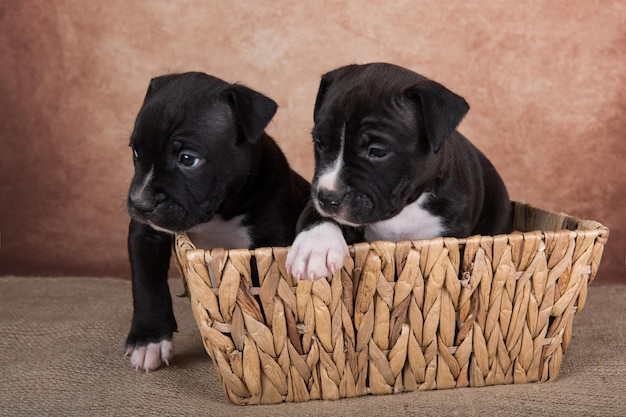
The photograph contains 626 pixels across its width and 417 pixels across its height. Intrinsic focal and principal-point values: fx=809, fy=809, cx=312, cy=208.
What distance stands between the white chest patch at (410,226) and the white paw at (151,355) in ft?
2.84

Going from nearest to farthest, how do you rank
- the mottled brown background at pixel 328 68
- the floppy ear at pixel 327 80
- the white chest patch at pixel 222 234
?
the floppy ear at pixel 327 80 → the white chest patch at pixel 222 234 → the mottled brown background at pixel 328 68

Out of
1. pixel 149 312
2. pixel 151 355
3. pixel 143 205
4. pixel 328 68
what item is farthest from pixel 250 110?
pixel 328 68

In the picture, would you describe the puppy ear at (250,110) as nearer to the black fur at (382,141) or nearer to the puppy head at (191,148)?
the puppy head at (191,148)

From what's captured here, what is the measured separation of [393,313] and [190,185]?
95cm

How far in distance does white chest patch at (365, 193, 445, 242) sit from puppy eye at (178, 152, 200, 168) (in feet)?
2.27

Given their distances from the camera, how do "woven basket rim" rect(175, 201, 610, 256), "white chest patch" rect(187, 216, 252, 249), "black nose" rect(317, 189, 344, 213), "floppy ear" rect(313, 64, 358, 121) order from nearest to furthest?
"woven basket rim" rect(175, 201, 610, 256) → "black nose" rect(317, 189, 344, 213) → "floppy ear" rect(313, 64, 358, 121) → "white chest patch" rect(187, 216, 252, 249)

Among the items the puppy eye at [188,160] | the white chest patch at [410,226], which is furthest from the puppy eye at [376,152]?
the puppy eye at [188,160]

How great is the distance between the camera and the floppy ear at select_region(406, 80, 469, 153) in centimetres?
273

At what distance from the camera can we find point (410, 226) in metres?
3.03

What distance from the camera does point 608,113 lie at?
4871mm

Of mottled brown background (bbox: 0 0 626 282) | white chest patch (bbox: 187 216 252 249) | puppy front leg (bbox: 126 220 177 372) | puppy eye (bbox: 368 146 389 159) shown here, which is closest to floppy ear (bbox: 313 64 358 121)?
puppy eye (bbox: 368 146 389 159)

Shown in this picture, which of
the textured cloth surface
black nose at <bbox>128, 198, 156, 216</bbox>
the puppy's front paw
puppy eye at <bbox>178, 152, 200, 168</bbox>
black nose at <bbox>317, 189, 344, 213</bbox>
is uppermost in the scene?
black nose at <bbox>317, 189, 344, 213</bbox>

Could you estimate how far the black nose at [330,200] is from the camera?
2684mm

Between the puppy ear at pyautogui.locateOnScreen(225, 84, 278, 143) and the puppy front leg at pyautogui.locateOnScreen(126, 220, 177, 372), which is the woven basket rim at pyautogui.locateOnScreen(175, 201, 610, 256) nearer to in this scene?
the puppy front leg at pyautogui.locateOnScreen(126, 220, 177, 372)
